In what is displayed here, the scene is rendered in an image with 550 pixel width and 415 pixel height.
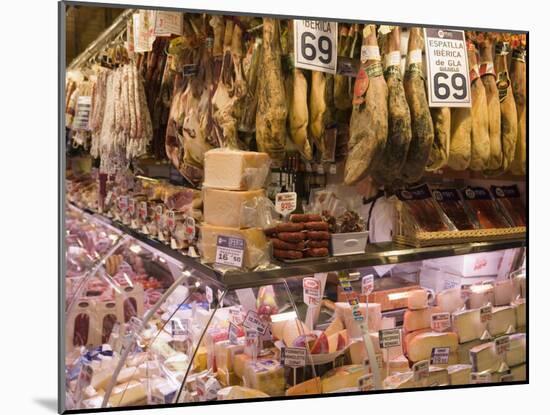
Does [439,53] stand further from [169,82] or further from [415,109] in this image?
[169,82]

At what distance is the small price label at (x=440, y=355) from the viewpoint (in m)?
4.25

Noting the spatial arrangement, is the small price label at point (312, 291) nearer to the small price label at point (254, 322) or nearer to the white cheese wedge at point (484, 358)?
the small price label at point (254, 322)

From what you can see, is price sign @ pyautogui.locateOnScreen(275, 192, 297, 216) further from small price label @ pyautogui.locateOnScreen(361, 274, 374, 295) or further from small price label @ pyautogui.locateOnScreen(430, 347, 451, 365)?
small price label @ pyautogui.locateOnScreen(430, 347, 451, 365)

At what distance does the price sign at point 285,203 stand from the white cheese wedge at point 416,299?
93 cm

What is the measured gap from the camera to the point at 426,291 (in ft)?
14.1

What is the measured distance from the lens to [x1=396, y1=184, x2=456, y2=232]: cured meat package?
4211mm

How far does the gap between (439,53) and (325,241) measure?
1279 mm

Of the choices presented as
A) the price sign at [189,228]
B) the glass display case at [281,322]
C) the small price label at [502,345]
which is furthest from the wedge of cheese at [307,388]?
the small price label at [502,345]

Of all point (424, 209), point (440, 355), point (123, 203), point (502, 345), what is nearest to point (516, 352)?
point (502, 345)

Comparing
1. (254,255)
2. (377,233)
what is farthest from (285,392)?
(377,233)

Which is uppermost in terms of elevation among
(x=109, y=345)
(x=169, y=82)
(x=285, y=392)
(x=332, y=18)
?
(x=332, y=18)

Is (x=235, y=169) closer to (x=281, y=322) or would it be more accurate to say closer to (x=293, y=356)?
(x=281, y=322)

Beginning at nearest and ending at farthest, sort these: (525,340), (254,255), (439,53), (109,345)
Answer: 1. (254,255)
2. (109,345)
3. (439,53)
4. (525,340)

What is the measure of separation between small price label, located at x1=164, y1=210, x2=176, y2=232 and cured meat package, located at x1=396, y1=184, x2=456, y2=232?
1335 mm
